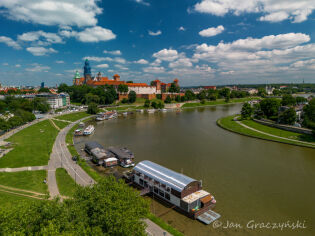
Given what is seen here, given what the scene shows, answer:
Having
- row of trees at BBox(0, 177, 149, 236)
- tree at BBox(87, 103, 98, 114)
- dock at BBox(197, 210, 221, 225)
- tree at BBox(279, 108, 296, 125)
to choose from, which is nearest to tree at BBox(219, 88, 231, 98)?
tree at BBox(279, 108, 296, 125)

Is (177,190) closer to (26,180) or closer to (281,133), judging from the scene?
(26,180)

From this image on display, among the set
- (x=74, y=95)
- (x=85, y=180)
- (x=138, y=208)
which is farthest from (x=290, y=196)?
(x=74, y=95)

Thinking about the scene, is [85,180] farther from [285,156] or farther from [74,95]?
[74,95]

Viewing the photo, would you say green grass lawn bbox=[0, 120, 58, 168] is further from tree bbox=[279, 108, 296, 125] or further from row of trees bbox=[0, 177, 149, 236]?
tree bbox=[279, 108, 296, 125]

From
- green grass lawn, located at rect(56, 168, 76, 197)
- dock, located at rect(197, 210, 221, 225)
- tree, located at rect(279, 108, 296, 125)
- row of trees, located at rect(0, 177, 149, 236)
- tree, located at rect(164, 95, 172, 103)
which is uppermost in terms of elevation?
tree, located at rect(164, 95, 172, 103)

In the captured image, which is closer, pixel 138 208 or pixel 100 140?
pixel 138 208
